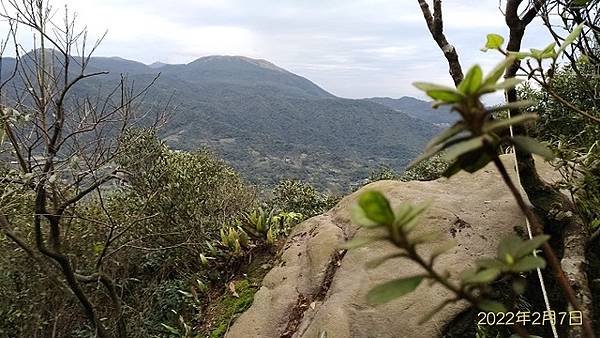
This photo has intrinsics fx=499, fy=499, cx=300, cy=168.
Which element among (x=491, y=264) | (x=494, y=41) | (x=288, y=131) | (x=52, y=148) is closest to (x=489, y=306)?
(x=491, y=264)

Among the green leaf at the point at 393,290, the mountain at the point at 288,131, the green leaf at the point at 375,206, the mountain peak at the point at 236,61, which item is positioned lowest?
the mountain at the point at 288,131

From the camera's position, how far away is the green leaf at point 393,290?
47 cm

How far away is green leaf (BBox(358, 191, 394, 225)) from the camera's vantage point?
1.49ft

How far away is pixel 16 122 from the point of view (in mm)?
4129

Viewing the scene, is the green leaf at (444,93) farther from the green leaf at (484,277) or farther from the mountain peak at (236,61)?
the mountain peak at (236,61)

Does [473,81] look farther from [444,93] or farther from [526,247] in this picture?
[526,247]

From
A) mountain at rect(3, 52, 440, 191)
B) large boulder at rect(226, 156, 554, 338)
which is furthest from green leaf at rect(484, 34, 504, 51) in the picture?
mountain at rect(3, 52, 440, 191)

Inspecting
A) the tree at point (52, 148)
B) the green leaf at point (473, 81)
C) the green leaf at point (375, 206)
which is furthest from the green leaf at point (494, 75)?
the tree at point (52, 148)

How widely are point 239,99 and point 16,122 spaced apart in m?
102

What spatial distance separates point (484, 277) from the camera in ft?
1.49

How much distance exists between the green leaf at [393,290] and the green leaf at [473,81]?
19cm

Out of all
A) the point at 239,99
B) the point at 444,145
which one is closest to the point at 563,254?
the point at 444,145

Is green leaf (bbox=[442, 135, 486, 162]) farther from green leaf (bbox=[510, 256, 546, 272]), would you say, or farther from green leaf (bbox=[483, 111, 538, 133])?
green leaf (bbox=[510, 256, 546, 272])

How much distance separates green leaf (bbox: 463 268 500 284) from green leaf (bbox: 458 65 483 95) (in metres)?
0.17
